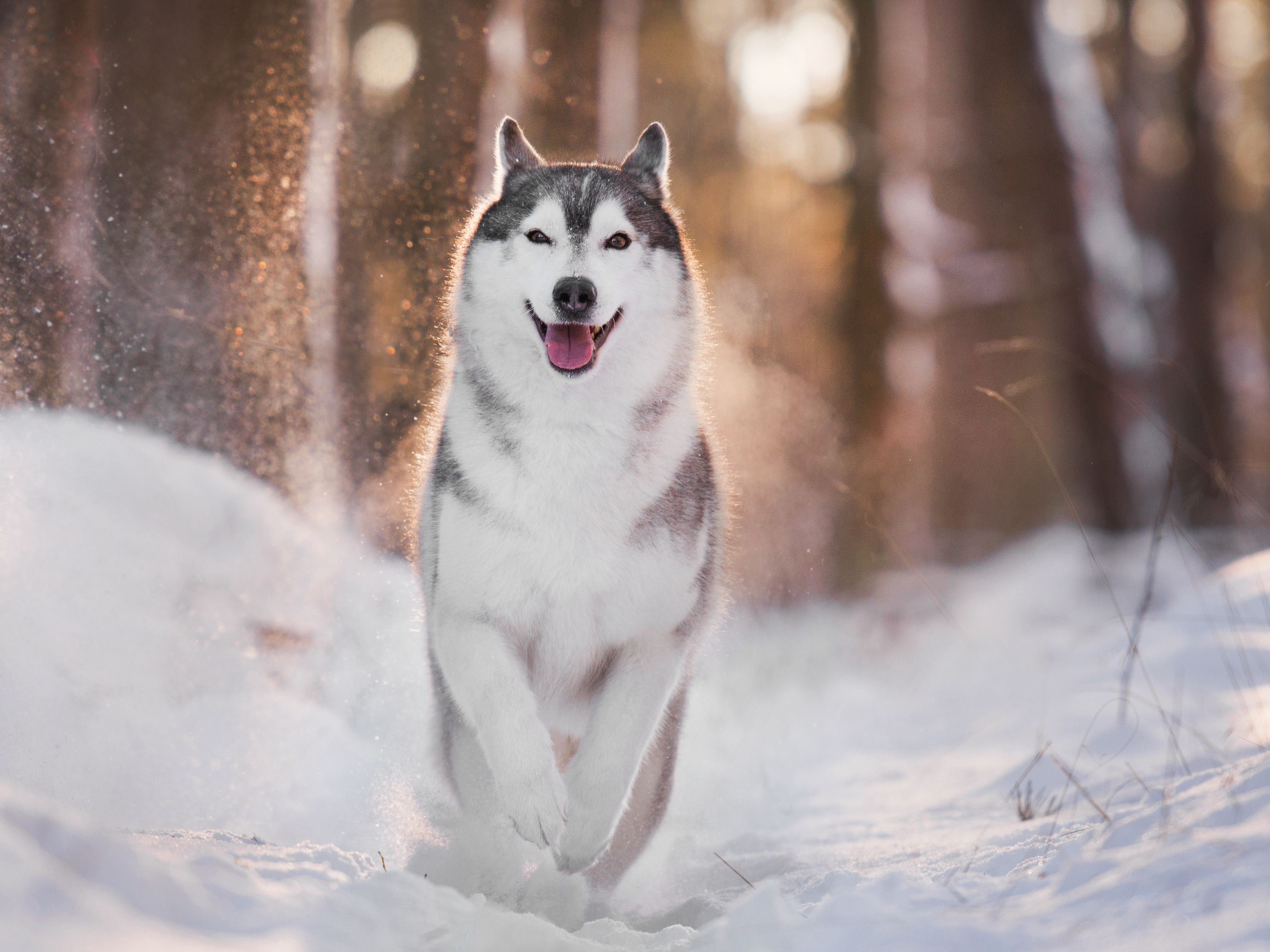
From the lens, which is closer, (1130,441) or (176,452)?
(176,452)

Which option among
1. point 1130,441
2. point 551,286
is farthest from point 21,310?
point 1130,441

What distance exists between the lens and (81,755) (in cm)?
278

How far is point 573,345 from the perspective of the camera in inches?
87.3

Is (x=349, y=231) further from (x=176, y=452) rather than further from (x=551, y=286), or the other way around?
(x=551, y=286)

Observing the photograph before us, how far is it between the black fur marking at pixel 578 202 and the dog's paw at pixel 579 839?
1.52 m

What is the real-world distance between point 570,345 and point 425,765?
1.53 m

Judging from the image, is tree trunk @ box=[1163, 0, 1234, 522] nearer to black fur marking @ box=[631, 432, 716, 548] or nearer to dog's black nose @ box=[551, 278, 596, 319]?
black fur marking @ box=[631, 432, 716, 548]

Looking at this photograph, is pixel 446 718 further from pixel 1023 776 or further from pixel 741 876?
pixel 1023 776

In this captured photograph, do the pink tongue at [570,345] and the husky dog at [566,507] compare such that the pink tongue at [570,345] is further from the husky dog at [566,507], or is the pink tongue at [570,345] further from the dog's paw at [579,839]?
the dog's paw at [579,839]

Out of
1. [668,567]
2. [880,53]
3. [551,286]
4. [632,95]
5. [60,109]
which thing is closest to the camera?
[551,286]

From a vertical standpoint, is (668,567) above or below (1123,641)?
above

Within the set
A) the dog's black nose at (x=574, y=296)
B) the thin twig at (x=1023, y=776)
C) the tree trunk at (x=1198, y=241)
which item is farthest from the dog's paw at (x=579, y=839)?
the tree trunk at (x=1198, y=241)

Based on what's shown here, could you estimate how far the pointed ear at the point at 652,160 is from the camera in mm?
2836

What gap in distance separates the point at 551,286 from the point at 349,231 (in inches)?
140
